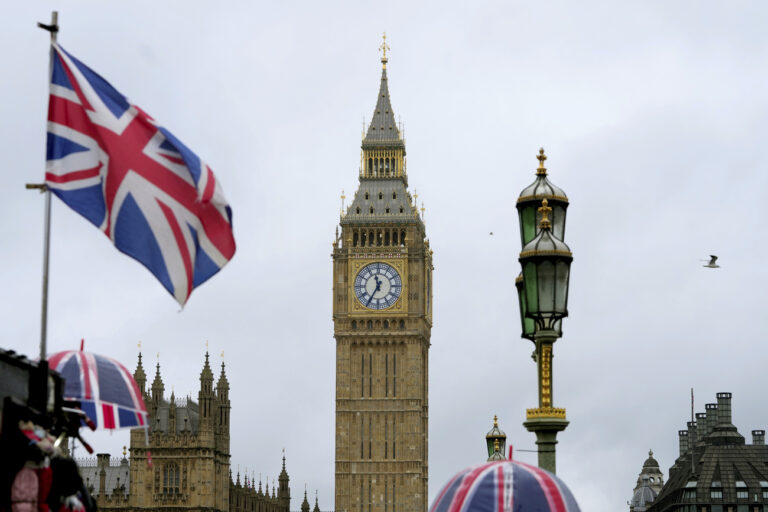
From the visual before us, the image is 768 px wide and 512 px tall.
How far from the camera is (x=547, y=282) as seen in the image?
1977 cm

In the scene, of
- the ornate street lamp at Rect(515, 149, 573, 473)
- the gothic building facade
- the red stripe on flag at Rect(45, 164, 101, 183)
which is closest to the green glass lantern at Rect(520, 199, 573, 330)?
the ornate street lamp at Rect(515, 149, 573, 473)

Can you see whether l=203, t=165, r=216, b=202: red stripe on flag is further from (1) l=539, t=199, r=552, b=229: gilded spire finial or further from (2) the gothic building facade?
(2) the gothic building facade

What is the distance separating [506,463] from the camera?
17297mm

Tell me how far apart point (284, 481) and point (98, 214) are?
374ft

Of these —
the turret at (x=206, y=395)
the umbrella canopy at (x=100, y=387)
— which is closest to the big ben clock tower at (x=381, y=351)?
the turret at (x=206, y=395)

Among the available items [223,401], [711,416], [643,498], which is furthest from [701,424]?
[223,401]

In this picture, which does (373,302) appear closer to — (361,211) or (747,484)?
(361,211)

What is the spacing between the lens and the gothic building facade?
343 ft

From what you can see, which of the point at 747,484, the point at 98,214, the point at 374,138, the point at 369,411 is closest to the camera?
the point at 98,214

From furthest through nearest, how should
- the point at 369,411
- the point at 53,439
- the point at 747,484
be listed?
1. the point at 369,411
2. the point at 747,484
3. the point at 53,439

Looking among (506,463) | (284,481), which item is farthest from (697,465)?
(506,463)

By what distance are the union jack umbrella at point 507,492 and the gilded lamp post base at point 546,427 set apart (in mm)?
2095

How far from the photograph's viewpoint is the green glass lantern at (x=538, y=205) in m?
21.5

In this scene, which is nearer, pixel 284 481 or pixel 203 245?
pixel 203 245
